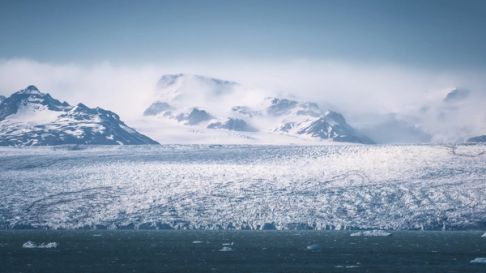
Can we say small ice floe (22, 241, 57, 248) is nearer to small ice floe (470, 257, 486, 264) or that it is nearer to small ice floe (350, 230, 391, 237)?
small ice floe (350, 230, 391, 237)

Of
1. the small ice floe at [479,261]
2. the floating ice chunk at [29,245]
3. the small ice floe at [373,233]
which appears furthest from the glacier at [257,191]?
the small ice floe at [479,261]

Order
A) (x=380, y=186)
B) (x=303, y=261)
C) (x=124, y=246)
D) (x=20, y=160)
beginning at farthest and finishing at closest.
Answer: (x=20, y=160) < (x=380, y=186) < (x=124, y=246) < (x=303, y=261)

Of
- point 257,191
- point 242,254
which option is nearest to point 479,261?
point 242,254

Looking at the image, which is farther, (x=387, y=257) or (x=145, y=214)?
(x=145, y=214)

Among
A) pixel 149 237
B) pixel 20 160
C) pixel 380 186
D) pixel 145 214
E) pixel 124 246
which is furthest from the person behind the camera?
pixel 20 160

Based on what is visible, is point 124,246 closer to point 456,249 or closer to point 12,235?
point 12,235

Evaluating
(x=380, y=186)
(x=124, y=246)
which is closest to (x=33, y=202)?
(x=124, y=246)

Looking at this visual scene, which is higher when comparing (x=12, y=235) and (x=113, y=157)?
(x=113, y=157)

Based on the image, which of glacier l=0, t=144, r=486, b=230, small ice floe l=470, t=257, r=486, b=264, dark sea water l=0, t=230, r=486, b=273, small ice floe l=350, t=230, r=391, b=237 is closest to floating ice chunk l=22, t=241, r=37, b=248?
dark sea water l=0, t=230, r=486, b=273
